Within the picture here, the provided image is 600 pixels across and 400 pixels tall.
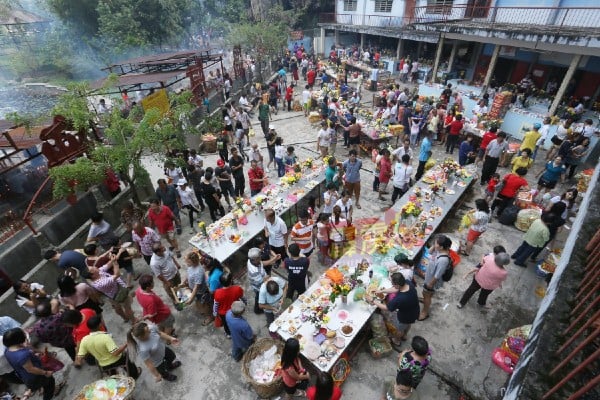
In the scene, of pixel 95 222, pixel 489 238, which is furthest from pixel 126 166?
pixel 489 238

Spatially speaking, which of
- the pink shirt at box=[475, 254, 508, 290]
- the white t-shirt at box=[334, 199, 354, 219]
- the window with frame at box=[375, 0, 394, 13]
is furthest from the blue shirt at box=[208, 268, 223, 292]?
the window with frame at box=[375, 0, 394, 13]

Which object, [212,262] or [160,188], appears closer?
[212,262]

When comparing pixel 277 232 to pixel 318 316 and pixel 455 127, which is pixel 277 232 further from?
pixel 455 127

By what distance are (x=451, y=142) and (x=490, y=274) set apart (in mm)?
8634

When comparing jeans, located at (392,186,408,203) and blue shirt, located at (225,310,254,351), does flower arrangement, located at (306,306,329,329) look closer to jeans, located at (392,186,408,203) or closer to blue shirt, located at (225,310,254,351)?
blue shirt, located at (225,310,254,351)

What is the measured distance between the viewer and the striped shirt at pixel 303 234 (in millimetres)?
7188

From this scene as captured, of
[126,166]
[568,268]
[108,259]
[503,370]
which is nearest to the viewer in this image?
[568,268]

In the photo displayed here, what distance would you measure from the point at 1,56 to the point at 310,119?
40.6m

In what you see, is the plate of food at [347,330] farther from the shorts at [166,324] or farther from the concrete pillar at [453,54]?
the concrete pillar at [453,54]

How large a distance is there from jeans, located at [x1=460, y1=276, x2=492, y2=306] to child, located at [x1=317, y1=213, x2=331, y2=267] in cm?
330

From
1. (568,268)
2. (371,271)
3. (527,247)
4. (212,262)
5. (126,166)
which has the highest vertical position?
(568,268)

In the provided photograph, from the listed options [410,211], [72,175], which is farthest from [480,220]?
[72,175]

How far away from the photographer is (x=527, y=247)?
7.70 metres

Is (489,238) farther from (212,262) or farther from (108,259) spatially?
(108,259)
